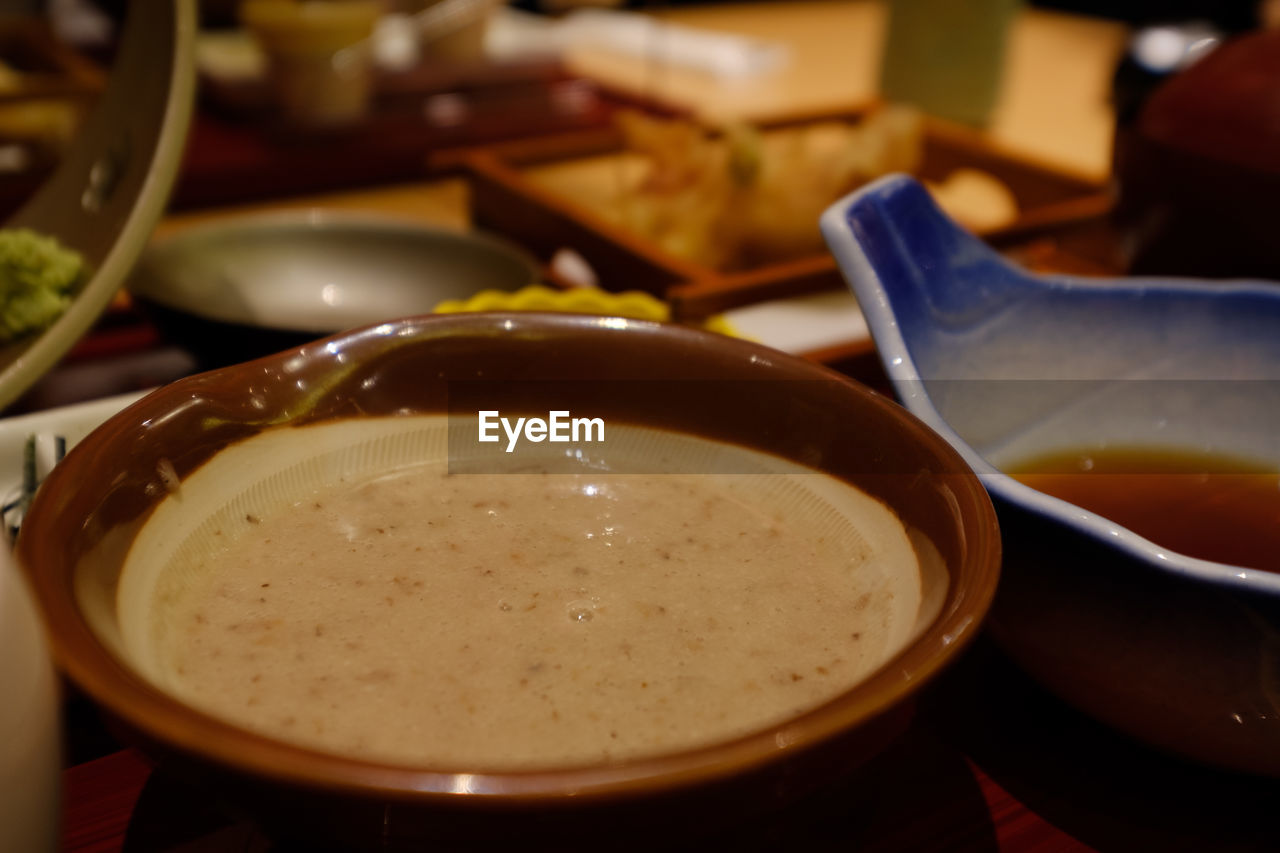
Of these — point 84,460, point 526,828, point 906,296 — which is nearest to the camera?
point 526,828

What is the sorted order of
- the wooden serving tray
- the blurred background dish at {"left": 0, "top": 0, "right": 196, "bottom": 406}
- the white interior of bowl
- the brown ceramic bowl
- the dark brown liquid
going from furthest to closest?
1. the wooden serving tray
2. the blurred background dish at {"left": 0, "top": 0, "right": 196, "bottom": 406}
3. the dark brown liquid
4. the white interior of bowl
5. the brown ceramic bowl

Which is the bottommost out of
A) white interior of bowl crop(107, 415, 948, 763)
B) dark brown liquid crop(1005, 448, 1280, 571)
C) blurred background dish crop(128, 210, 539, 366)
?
blurred background dish crop(128, 210, 539, 366)

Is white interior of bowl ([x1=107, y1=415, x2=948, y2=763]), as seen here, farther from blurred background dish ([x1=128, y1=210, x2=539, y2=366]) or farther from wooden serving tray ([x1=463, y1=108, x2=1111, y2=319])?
blurred background dish ([x1=128, y1=210, x2=539, y2=366])

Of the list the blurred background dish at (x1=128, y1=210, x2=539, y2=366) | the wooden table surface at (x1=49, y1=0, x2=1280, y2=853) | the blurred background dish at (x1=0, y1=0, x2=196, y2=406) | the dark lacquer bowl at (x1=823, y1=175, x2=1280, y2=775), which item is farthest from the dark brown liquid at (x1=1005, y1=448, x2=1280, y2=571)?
the blurred background dish at (x1=0, y1=0, x2=196, y2=406)

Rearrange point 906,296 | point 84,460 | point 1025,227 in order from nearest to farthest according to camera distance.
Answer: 1. point 84,460
2. point 906,296
3. point 1025,227

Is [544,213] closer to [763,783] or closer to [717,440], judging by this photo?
[717,440]

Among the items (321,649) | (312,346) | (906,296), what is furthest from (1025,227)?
(321,649)
